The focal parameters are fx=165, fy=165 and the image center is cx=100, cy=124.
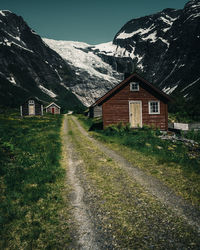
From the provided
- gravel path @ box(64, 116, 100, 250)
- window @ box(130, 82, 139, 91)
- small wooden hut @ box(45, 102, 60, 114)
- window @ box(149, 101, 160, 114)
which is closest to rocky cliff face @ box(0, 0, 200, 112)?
small wooden hut @ box(45, 102, 60, 114)

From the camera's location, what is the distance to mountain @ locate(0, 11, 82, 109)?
136550 millimetres

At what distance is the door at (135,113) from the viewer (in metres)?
20.4

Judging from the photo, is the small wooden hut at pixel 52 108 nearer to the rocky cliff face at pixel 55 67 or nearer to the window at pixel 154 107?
the rocky cliff face at pixel 55 67

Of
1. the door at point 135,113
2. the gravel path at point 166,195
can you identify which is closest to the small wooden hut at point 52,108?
the door at point 135,113

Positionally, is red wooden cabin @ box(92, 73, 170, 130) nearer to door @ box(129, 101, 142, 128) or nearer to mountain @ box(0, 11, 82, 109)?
door @ box(129, 101, 142, 128)

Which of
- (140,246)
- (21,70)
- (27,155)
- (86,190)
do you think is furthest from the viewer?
(21,70)

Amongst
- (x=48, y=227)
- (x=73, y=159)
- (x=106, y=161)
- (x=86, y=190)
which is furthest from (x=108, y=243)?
(x=73, y=159)

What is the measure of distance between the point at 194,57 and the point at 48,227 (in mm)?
172746

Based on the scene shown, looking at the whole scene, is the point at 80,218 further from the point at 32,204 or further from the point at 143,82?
the point at 143,82

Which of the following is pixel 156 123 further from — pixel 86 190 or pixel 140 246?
pixel 140 246

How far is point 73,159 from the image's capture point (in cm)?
965

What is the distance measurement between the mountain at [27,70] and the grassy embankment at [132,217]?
119 metres

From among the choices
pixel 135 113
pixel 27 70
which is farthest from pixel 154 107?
pixel 27 70

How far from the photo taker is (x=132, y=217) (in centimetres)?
431
